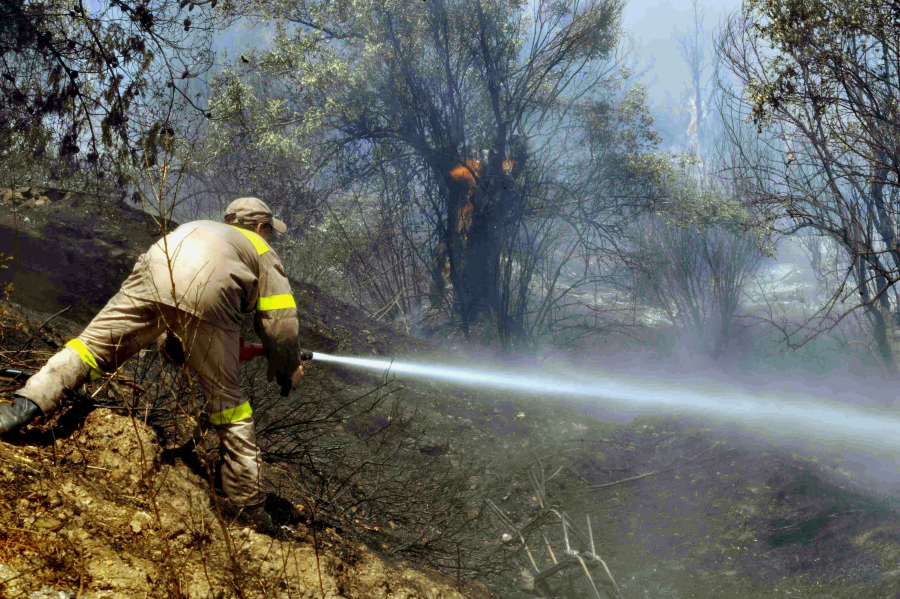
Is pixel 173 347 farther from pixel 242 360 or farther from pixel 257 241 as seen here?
pixel 257 241

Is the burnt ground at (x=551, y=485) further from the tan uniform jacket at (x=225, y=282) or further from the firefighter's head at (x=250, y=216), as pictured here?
the firefighter's head at (x=250, y=216)

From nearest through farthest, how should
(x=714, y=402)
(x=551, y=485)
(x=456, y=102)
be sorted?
(x=551, y=485) → (x=714, y=402) → (x=456, y=102)

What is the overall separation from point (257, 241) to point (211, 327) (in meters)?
0.53

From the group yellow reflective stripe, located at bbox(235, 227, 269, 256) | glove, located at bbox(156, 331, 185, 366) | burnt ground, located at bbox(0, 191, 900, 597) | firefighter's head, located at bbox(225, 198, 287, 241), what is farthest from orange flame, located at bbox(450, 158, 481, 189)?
glove, located at bbox(156, 331, 185, 366)

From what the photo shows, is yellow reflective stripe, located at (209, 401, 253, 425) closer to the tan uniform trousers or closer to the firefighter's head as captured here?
the tan uniform trousers

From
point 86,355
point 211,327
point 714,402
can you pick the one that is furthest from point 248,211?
point 714,402

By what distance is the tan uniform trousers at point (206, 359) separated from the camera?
2.92 metres

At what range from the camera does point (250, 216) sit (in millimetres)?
3426

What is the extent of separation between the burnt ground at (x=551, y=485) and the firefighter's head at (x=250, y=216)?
114 centimetres

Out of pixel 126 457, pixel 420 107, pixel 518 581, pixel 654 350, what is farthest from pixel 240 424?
pixel 654 350

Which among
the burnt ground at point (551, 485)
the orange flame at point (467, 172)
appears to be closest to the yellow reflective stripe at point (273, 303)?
the burnt ground at point (551, 485)

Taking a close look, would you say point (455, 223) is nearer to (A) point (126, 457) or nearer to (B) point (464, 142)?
(B) point (464, 142)

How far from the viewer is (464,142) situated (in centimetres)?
1171

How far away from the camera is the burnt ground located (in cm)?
248
